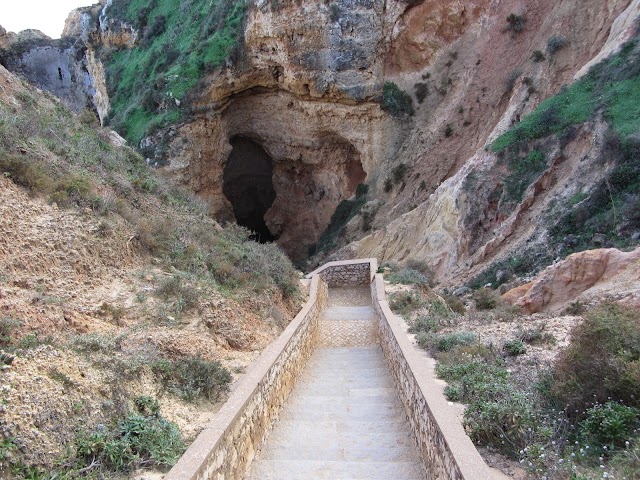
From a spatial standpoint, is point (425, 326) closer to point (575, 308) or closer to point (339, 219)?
point (575, 308)

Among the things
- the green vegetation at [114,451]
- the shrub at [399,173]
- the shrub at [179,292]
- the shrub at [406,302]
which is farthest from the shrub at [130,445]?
the shrub at [399,173]

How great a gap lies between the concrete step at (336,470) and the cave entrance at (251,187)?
2979cm

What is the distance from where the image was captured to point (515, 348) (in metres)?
6.79

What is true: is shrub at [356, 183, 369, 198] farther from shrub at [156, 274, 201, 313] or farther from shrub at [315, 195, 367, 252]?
shrub at [156, 274, 201, 313]

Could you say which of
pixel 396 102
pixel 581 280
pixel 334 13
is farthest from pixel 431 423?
pixel 334 13

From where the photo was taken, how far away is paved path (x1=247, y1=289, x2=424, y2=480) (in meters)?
5.01

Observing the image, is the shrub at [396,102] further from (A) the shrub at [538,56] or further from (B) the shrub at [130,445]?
(B) the shrub at [130,445]

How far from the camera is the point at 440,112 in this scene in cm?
2634

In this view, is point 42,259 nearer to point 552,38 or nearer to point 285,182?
point 552,38

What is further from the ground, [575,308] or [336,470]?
[575,308]

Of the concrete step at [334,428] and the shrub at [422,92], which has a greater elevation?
the shrub at [422,92]

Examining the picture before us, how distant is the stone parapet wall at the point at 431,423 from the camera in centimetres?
385

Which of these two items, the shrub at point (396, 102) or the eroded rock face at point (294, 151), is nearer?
the shrub at point (396, 102)

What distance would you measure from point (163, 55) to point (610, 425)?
34486 mm
